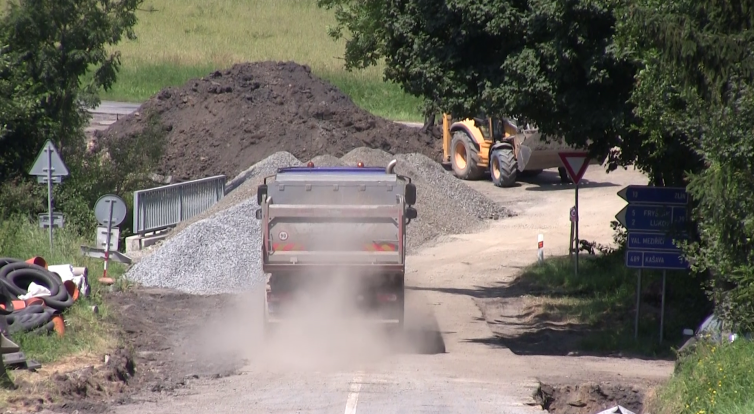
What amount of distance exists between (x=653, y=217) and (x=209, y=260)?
9718 mm

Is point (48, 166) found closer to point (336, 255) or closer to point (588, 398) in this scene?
point (336, 255)

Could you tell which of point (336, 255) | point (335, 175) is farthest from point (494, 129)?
point (336, 255)

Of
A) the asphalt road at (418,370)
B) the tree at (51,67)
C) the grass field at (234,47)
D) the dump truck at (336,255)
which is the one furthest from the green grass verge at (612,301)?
the grass field at (234,47)

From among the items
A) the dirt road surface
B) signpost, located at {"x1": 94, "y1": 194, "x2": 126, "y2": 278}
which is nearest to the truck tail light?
the dirt road surface

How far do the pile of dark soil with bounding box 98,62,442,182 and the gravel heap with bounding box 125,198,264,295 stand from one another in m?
9.37

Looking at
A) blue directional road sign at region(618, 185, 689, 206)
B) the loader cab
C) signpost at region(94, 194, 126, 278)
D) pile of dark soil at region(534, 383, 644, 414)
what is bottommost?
pile of dark soil at region(534, 383, 644, 414)

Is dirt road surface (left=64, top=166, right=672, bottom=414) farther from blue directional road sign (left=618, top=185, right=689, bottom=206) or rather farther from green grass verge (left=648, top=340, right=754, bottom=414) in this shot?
blue directional road sign (left=618, top=185, right=689, bottom=206)

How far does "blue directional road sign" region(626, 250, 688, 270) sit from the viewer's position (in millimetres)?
14297

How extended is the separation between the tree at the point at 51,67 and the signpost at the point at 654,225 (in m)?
15.0

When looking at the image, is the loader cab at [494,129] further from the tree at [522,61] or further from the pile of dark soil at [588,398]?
the pile of dark soil at [588,398]

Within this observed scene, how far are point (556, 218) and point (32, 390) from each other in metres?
19.2

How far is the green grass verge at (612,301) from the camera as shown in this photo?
15.3 meters

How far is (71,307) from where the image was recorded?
554 inches

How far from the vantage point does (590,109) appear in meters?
13.3
